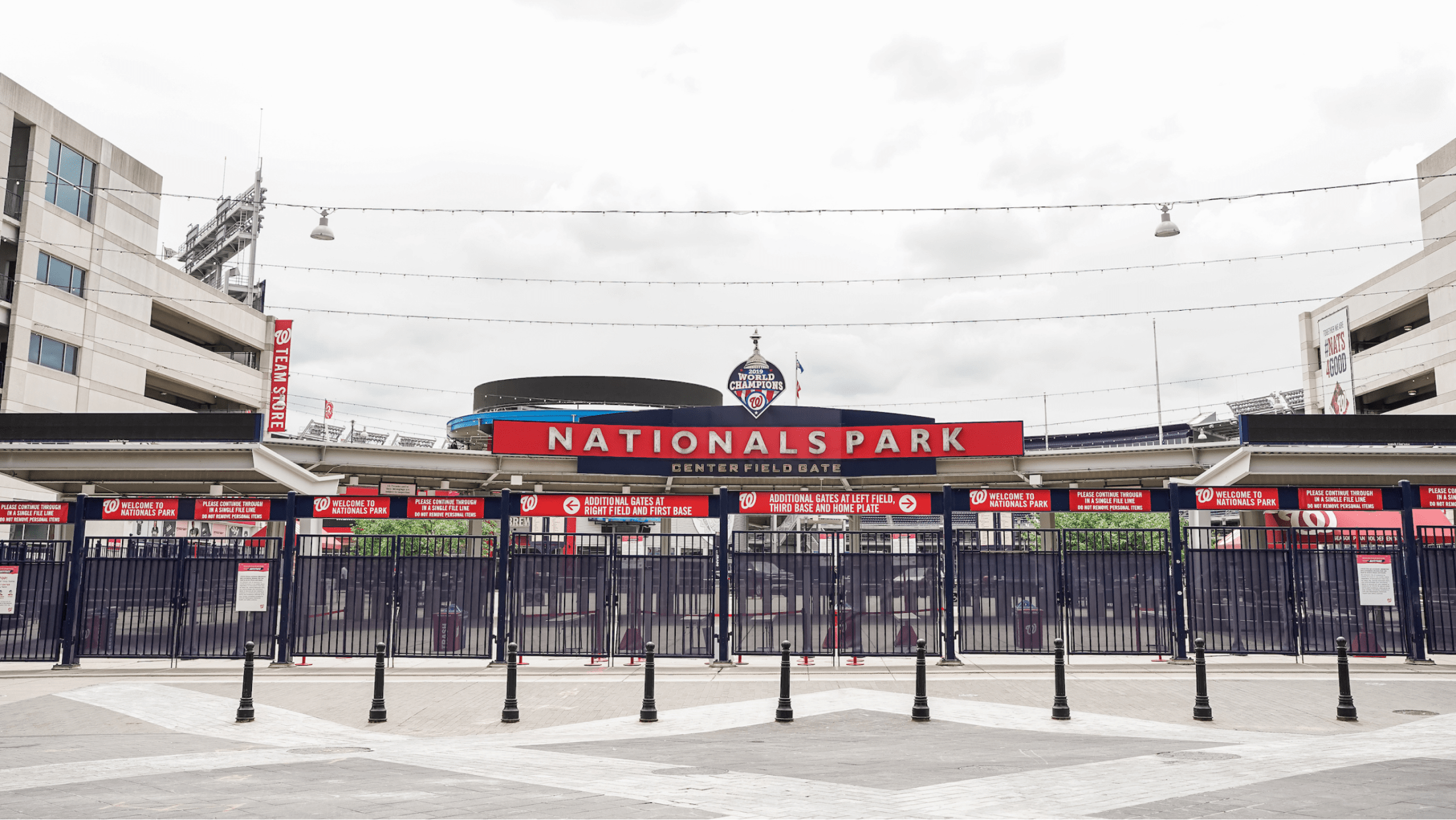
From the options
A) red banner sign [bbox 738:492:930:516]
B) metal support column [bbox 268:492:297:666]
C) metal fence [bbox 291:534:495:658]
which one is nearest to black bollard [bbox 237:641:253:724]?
metal fence [bbox 291:534:495:658]

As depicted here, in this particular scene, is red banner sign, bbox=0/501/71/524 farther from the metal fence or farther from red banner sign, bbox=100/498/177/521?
the metal fence

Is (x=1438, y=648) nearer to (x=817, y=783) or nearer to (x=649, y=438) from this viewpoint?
(x=817, y=783)

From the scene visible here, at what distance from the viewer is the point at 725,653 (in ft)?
54.6

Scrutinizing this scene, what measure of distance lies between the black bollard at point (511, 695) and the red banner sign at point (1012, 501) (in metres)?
8.86

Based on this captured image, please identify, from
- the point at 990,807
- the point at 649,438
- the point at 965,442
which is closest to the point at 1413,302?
the point at 965,442

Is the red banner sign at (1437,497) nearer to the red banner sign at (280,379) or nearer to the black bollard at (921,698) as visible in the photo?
the black bollard at (921,698)

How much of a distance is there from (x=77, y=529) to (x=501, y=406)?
86.4m

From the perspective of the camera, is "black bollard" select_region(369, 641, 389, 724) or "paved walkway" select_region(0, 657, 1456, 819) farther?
"black bollard" select_region(369, 641, 389, 724)

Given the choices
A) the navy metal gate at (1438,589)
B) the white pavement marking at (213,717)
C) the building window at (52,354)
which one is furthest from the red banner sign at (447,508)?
the building window at (52,354)

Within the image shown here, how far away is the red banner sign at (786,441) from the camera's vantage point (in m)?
34.6

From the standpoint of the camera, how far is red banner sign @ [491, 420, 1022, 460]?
3462cm

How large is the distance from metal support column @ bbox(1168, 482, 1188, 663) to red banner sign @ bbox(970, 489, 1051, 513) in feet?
6.68

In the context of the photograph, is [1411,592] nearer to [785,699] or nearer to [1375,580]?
[1375,580]

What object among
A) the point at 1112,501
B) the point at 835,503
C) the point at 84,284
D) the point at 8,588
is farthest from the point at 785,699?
the point at 84,284
